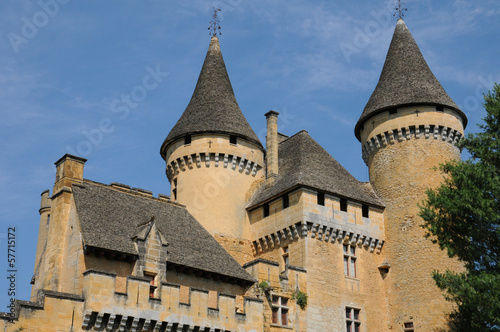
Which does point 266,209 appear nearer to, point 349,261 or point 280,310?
point 349,261

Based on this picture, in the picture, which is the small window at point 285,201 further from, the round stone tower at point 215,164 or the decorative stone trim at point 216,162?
the decorative stone trim at point 216,162

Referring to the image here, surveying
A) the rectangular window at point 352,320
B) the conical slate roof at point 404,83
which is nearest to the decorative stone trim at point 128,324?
the rectangular window at point 352,320

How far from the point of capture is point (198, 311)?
2436 centimetres

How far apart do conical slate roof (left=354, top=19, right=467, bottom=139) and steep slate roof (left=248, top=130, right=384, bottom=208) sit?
308 centimetres

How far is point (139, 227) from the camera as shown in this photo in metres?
27.3

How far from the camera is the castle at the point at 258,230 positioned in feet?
80.9

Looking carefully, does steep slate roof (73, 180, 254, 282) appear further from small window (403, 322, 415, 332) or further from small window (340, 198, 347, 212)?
small window (403, 322, 415, 332)

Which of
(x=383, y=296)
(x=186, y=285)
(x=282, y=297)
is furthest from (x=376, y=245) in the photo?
(x=186, y=285)

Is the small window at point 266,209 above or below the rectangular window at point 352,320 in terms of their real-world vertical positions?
above

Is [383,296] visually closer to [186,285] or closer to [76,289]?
[186,285]

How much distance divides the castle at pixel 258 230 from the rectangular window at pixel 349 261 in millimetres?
57

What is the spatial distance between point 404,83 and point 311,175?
7.63m

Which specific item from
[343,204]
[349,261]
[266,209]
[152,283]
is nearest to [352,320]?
[349,261]

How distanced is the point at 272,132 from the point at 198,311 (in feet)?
43.9
